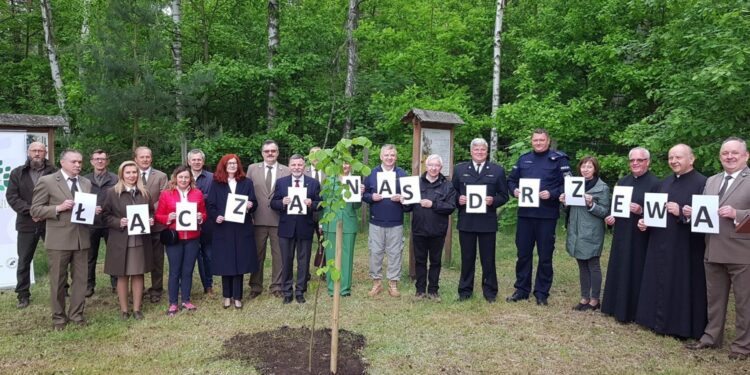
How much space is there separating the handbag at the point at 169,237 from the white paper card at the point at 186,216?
11 cm

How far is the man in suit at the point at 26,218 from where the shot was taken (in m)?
7.04

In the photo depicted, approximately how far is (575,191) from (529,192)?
0.57 metres

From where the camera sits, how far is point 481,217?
22.9 feet

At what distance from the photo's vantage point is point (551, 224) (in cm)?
690

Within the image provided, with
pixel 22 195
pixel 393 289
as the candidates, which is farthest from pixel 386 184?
pixel 22 195

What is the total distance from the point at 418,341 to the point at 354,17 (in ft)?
43.1

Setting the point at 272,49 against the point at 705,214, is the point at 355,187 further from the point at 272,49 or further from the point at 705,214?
the point at 272,49

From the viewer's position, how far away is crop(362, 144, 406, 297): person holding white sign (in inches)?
288

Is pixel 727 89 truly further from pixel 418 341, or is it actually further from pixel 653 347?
pixel 418 341

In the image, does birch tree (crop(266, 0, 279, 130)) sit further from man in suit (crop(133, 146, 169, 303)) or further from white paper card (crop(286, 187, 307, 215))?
white paper card (crop(286, 187, 307, 215))

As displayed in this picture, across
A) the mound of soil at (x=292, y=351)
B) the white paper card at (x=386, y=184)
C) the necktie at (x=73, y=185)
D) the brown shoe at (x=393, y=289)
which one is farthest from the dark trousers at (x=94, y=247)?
the brown shoe at (x=393, y=289)

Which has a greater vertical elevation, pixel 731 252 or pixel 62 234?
pixel 731 252

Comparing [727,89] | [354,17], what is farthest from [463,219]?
[354,17]

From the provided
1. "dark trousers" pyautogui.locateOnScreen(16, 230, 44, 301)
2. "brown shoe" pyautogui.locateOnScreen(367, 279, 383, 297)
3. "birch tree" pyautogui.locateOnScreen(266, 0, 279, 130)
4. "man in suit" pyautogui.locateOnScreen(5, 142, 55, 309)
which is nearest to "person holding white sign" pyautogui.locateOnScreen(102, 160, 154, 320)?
"man in suit" pyautogui.locateOnScreen(5, 142, 55, 309)
